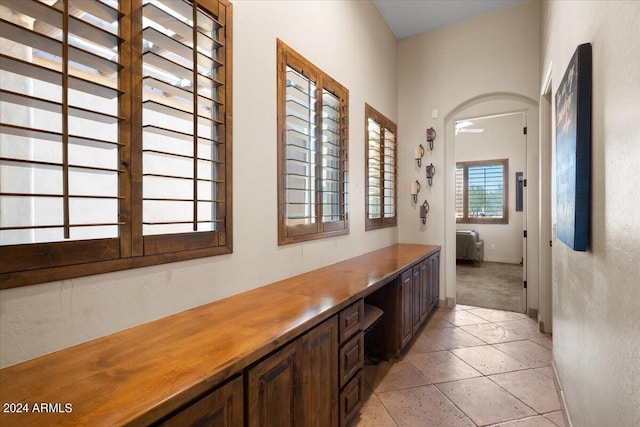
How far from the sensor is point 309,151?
7.79 feet

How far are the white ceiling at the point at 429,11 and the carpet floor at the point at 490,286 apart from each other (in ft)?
12.4

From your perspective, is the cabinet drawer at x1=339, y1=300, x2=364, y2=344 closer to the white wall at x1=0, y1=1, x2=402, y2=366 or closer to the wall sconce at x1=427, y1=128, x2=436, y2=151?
the white wall at x1=0, y1=1, x2=402, y2=366

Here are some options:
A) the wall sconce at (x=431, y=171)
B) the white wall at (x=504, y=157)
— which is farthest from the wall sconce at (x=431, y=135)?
the white wall at (x=504, y=157)

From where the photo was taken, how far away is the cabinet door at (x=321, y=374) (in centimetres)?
140

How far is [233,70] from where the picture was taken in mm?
1731

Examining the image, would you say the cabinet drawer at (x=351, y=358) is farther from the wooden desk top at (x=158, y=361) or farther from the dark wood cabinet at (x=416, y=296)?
the dark wood cabinet at (x=416, y=296)

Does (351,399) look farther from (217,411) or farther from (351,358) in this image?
(217,411)

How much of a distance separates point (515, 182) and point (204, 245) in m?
7.26

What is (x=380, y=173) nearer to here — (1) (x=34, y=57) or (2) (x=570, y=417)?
(2) (x=570, y=417)

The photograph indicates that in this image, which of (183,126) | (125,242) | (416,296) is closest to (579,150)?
(183,126)

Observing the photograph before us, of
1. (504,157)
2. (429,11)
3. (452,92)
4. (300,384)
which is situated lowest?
(300,384)

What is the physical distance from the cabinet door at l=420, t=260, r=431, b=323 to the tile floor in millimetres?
183

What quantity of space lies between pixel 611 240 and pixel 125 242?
1.81 m

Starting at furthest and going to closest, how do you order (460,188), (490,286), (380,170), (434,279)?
1. (460,188)
2. (490,286)
3. (434,279)
4. (380,170)
